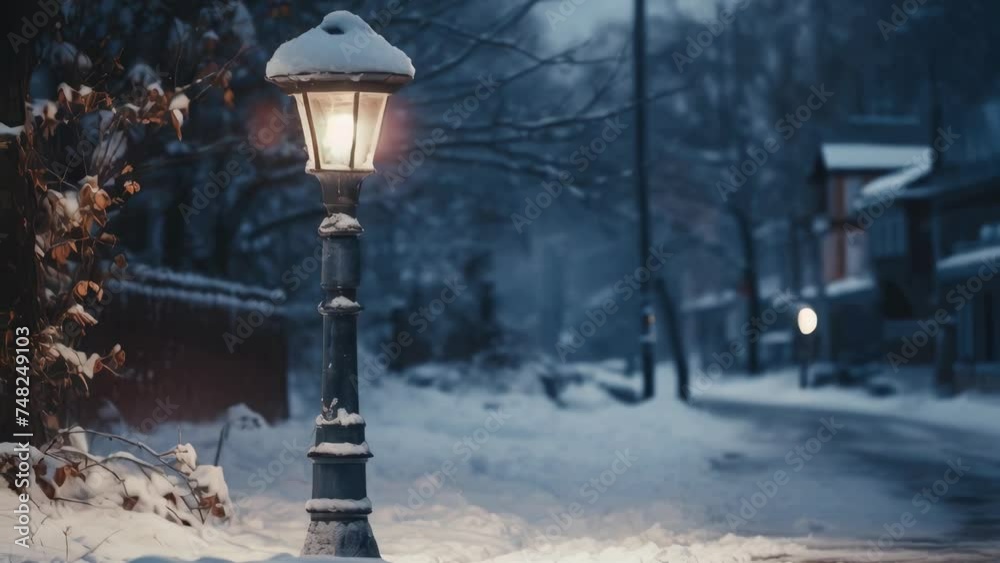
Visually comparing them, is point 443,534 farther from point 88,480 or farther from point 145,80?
point 145,80

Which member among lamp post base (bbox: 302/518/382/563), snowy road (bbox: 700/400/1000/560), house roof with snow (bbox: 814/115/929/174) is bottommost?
snowy road (bbox: 700/400/1000/560)

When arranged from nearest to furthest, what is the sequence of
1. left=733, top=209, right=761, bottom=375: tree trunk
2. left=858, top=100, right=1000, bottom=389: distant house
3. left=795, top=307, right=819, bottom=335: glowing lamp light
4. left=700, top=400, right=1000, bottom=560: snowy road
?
1. left=700, top=400, right=1000, bottom=560: snowy road
2. left=858, top=100, right=1000, bottom=389: distant house
3. left=795, top=307, right=819, bottom=335: glowing lamp light
4. left=733, top=209, right=761, bottom=375: tree trunk


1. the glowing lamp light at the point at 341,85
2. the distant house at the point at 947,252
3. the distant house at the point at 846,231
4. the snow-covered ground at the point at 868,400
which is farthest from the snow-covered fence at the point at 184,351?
the distant house at the point at 846,231

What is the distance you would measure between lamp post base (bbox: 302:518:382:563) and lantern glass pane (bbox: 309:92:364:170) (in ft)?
6.93

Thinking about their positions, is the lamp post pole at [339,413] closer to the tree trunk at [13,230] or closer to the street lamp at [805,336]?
the tree trunk at [13,230]

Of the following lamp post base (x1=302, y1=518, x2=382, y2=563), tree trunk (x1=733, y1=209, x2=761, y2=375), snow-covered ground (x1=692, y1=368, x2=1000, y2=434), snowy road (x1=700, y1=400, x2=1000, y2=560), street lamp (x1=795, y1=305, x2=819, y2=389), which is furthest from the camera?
tree trunk (x1=733, y1=209, x2=761, y2=375)

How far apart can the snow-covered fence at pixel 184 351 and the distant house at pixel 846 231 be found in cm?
3427

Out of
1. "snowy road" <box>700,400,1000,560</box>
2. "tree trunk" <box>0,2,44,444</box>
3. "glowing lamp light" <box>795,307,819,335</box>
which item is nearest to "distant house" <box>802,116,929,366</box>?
"glowing lamp light" <box>795,307,819,335</box>

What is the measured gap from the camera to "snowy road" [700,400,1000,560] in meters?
12.1

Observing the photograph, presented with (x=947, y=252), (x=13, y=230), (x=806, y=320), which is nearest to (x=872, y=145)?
(x=806, y=320)

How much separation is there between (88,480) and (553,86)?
3904cm

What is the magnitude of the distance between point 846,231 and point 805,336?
18.7 feet

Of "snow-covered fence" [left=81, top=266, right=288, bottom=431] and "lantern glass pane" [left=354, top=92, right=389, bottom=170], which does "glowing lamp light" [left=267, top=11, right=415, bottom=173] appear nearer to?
"lantern glass pane" [left=354, top=92, right=389, bottom=170]

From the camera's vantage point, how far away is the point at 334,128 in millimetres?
8539
